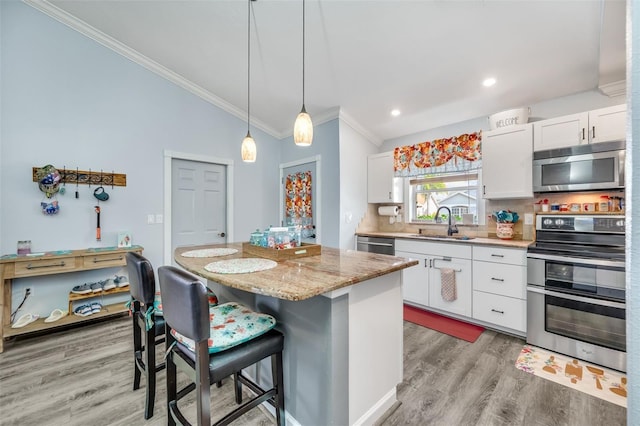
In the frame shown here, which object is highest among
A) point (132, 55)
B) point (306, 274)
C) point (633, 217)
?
point (132, 55)

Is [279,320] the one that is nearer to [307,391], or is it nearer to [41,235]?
[307,391]

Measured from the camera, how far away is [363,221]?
4094 millimetres

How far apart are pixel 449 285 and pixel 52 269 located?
4.10m

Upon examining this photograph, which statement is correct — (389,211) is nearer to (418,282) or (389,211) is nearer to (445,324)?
(418,282)

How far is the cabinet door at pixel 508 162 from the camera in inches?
106

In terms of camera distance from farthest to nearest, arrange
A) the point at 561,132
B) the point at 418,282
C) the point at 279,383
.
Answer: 1. the point at 418,282
2. the point at 561,132
3. the point at 279,383

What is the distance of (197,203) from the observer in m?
3.89

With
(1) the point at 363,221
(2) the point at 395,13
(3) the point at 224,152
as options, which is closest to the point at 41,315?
(3) the point at 224,152

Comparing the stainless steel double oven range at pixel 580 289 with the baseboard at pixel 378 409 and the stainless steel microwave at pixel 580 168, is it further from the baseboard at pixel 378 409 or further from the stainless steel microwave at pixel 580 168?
the baseboard at pixel 378 409

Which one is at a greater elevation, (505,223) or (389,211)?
(389,211)

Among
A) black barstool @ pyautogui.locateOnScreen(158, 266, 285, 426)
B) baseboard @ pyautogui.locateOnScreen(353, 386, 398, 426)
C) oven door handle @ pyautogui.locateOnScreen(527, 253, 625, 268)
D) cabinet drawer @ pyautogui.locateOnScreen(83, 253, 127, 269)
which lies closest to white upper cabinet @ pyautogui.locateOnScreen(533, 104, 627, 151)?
oven door handle @ pyautogui.locateOnScreen(527, 253, 625, 268)

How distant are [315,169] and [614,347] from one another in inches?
137

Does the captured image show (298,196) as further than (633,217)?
Yes

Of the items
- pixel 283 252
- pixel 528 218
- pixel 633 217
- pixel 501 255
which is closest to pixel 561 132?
pixel 528 218
